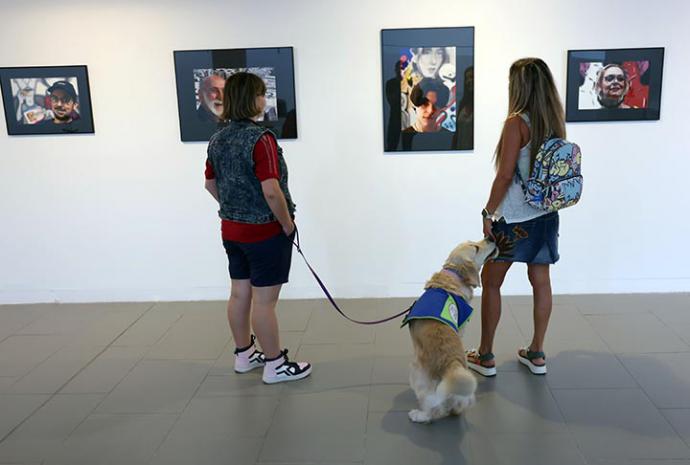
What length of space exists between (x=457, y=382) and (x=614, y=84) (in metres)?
2.41

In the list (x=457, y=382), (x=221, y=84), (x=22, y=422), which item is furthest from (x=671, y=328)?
(x=22, y=422)

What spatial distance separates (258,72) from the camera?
3.62 metres

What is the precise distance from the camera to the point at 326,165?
12.3ft

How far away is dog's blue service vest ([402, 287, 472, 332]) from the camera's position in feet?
7.38

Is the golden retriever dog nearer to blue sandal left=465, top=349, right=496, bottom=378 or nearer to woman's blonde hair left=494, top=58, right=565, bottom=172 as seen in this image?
blue sandal left=465, top=349, right=496, bottom=378

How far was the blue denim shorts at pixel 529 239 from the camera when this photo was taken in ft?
8.29

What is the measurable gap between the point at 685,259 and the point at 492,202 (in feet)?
6.57

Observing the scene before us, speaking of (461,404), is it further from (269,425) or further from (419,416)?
(269,425)


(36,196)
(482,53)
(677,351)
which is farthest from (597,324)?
(36,196)

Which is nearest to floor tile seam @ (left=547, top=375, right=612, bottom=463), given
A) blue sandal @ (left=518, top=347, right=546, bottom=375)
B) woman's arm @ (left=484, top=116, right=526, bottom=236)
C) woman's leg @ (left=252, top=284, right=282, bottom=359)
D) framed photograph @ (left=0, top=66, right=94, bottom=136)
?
blue sandal @ (left=518, top=347, right=546, bottom=375)

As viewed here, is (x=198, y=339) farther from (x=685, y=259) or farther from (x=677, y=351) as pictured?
(x=685, y=259)

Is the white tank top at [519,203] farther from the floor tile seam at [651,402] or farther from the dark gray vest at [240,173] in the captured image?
the dark gray vest at [240,173]

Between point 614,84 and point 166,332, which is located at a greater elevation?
point 614,84

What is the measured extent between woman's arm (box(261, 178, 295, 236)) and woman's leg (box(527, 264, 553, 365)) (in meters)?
1.11
